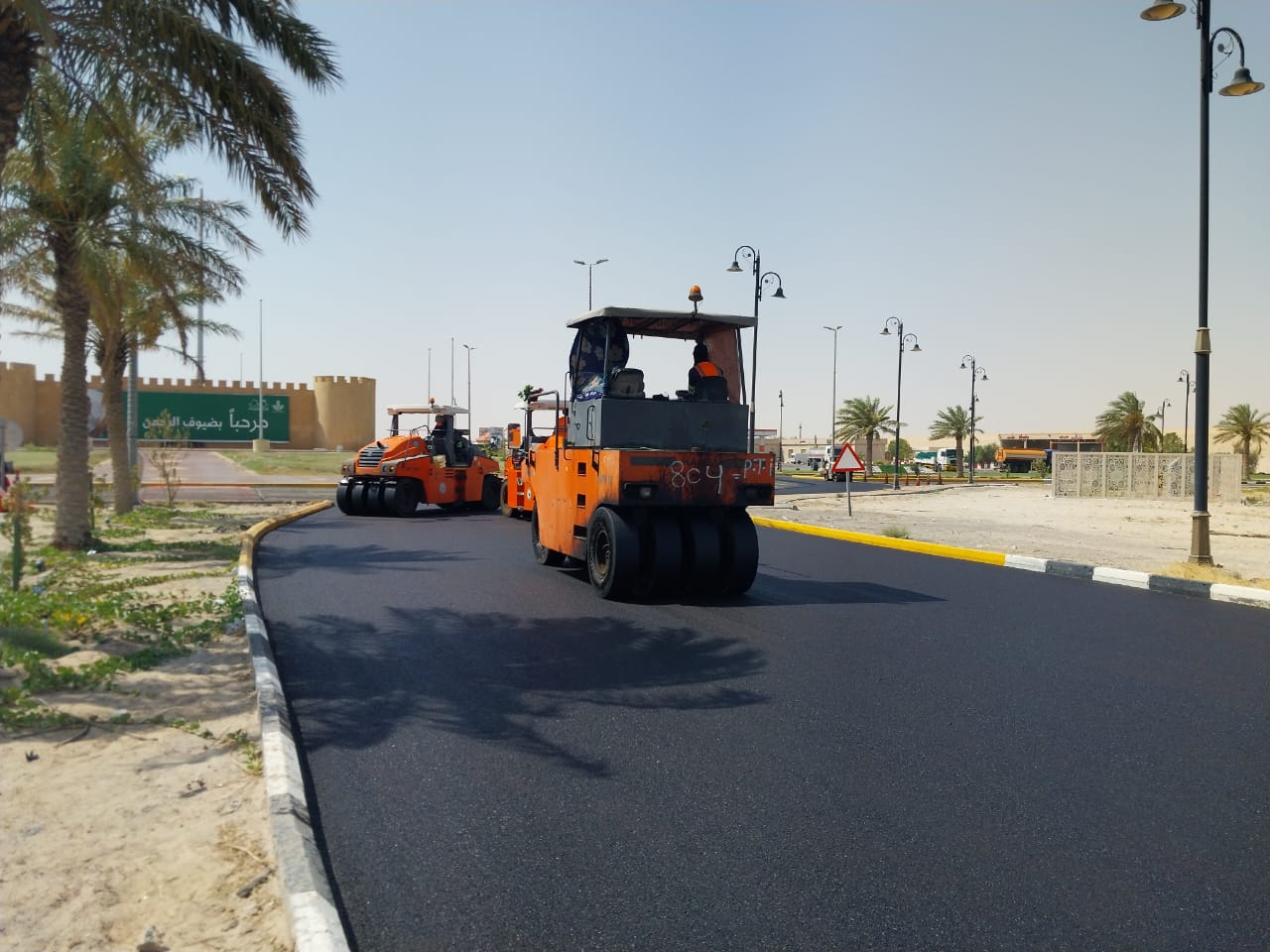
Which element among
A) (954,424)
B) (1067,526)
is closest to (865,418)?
(954,424)

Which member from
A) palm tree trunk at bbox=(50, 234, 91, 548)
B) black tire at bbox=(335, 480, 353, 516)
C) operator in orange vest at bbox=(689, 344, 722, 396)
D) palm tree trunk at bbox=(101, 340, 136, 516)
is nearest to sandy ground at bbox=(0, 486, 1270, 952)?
operator in orange vest at bbox=(689, 344, 722, 396)

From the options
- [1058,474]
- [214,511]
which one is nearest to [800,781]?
[214,511]

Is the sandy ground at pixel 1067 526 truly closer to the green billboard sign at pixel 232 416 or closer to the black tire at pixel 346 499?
the black tire at pixel 346 499

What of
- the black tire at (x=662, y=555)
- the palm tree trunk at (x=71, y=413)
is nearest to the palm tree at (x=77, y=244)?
the palm tree trunk at (x=71, y=413)

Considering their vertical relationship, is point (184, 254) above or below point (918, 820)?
above

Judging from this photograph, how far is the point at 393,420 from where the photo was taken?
22875 mm

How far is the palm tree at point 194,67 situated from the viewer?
8406 millimetres

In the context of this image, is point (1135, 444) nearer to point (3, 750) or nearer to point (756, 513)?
point (756, 513)

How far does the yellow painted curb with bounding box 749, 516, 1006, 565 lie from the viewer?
14.9m

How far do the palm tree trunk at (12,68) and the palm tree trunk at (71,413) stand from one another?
7045 mm

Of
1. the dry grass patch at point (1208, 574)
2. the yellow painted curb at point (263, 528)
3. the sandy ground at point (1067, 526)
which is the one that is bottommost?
the sandy ground at point (1067, 526)

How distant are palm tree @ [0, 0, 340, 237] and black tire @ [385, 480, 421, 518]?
1111cm

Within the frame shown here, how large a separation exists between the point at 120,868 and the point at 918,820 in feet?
10.4

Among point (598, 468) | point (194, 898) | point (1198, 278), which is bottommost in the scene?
point (194, 898)
